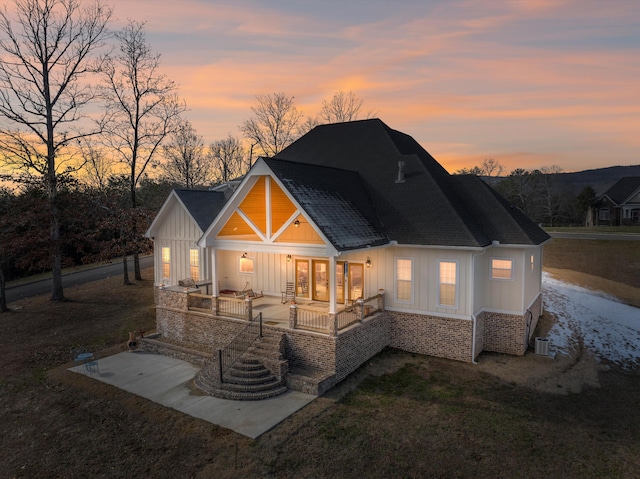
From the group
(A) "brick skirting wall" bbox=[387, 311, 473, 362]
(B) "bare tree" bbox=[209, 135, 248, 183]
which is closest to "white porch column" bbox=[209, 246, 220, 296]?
(A) "brick skirting wall" bbox=[387, 311, 473, 362]

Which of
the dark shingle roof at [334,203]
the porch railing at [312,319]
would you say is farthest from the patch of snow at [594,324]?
the porch railing at [312,319]

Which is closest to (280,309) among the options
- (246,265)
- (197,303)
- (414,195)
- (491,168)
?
(197,303)

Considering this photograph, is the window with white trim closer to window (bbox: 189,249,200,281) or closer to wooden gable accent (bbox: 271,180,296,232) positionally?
window (bbox: 189,249,200,281)

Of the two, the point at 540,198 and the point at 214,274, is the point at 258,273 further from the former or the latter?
the point at 540,198

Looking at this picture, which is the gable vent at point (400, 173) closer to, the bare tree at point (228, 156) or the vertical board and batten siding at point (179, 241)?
the vertical board and batten siding at point (179, 241)

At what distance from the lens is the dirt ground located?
834 cm

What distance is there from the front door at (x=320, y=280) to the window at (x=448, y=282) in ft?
15.6

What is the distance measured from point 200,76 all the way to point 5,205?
45.6ft

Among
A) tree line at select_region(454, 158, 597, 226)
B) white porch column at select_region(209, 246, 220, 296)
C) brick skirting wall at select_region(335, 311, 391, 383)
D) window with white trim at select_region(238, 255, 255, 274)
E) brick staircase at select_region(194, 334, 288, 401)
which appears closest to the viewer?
brick staircase at select_region(194, 334, 288, 401)

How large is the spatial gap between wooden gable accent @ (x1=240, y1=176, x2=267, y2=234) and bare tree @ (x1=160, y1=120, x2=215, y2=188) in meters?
32.2

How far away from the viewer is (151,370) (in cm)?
1379

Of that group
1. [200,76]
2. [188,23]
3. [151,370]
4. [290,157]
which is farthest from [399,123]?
[151,370]

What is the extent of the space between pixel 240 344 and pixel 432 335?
7120 millimetres

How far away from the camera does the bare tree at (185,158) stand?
45.2 m
